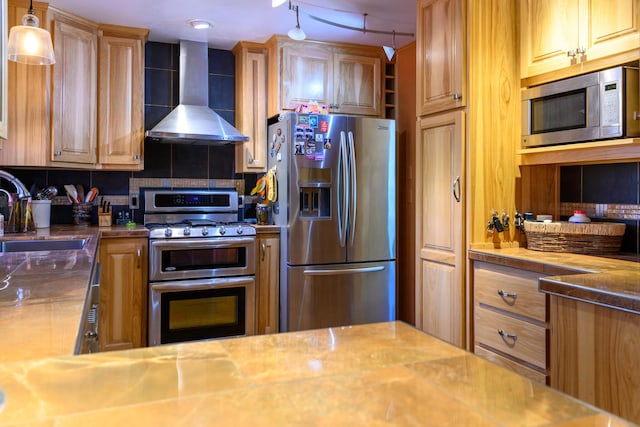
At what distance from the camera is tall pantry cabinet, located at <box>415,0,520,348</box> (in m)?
2.65

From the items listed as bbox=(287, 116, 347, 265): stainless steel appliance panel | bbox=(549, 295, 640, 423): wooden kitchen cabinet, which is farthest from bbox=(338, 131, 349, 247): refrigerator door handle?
bbox=(549, 295, 640, 423): wooden kitchen cabinet

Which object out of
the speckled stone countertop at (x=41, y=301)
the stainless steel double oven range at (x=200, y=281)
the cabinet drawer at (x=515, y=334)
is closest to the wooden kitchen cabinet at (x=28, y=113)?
the stainless steel double oven range at (x=200, y=281)

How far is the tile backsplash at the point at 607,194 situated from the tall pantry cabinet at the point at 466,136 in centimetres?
33

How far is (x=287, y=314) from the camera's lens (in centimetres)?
368

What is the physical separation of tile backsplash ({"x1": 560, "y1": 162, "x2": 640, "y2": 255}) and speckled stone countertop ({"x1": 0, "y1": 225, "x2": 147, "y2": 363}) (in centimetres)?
243

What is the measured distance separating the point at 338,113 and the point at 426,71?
1.25 metres

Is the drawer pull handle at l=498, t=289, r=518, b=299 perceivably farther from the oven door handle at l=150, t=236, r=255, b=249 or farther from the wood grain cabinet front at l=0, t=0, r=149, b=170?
the wood grain cabinet front at l=0, t=0, r=149, b=170

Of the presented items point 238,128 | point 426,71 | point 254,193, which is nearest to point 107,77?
point 238,128

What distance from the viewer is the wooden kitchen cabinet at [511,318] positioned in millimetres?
2135

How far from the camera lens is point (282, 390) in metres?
0.71

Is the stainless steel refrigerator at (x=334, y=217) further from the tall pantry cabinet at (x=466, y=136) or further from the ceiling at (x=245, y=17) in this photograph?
the tall pantry cabinet at (x=466, y=136)

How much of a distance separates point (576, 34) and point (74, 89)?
3120mm

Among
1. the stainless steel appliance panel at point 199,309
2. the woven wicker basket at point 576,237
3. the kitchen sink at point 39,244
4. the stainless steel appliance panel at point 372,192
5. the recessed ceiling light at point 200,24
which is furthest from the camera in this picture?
the stainless steel appliance panel at point 372,192

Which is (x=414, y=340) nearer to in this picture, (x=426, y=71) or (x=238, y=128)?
(x=426, y=71)
